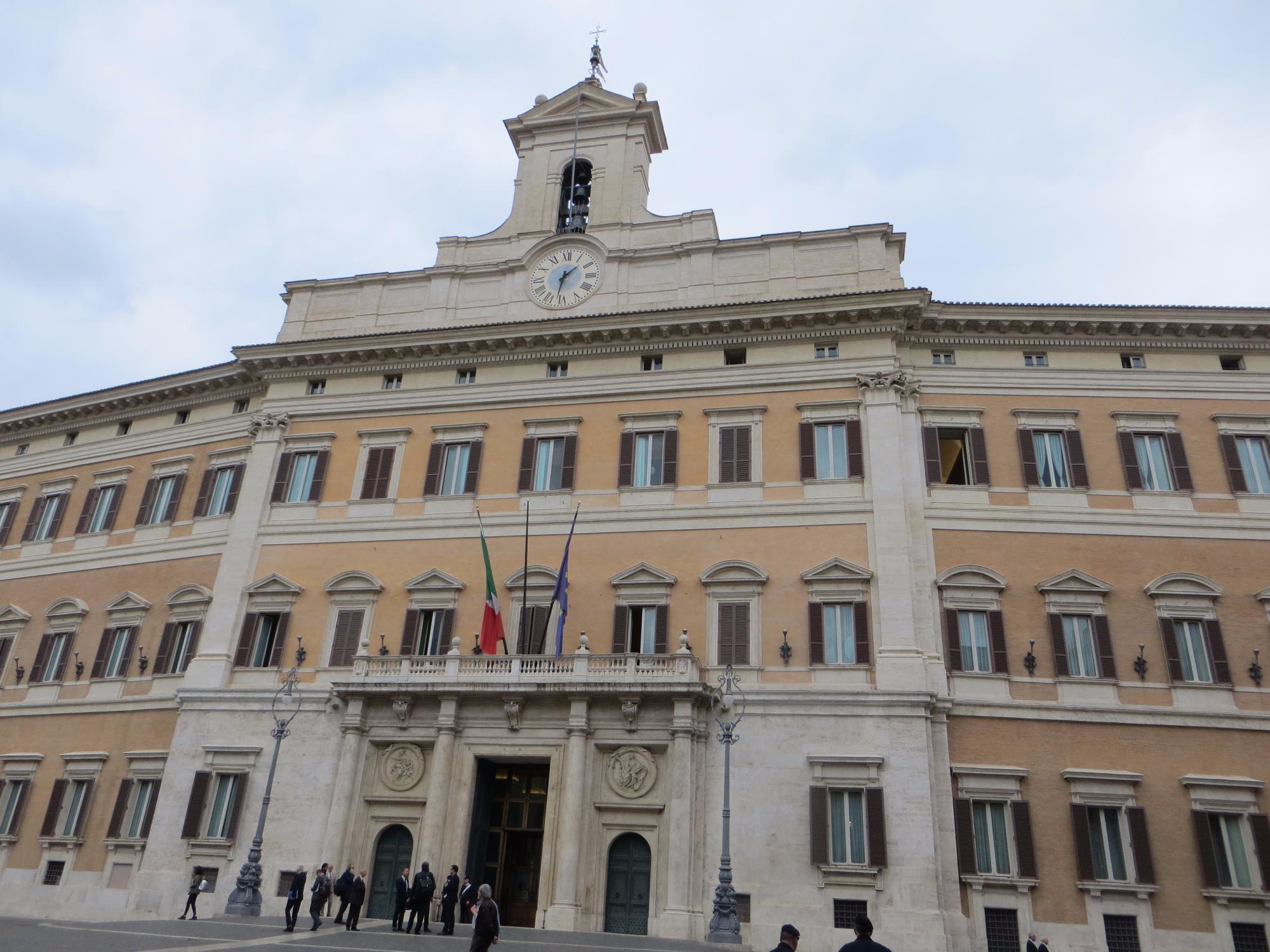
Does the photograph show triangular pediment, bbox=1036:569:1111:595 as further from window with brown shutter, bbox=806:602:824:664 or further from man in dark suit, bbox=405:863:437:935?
man in dark suit, bbox=405:863:437:935

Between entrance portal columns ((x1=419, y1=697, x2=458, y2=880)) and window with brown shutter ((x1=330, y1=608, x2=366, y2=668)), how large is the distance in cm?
376

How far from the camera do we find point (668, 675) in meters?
22.5

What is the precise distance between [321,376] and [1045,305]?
70.8ft

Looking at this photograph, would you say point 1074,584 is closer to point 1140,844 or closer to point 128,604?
point 1140,844

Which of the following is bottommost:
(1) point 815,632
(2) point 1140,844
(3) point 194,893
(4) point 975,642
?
A: (3) point 194,893

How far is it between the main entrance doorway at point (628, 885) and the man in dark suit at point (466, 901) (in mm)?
3117

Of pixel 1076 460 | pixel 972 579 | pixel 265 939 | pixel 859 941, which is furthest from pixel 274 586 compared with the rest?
pixel 859 941

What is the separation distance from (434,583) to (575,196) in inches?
555

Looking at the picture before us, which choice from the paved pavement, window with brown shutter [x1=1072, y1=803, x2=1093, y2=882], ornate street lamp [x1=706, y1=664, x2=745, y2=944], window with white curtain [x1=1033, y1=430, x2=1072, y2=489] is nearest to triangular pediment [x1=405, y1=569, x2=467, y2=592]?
ornate street lamp [x1=706, y1=664, x2=745, y2=944]

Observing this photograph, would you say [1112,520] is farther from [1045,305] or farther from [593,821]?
[593,821]

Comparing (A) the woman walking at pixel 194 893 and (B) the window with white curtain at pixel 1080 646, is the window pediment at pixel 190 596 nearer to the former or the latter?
(A) the woman walking at pixel 194 893

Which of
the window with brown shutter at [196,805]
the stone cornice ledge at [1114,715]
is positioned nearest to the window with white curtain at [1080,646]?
the stone cornice ledge at [1114,715]

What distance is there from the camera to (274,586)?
2739 cm

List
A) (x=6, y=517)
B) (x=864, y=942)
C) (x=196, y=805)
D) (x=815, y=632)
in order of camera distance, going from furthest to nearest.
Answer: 1. (x=6, y=517)
2. (x=196, y=805)
3. (x=815, y=632)
4. (x=864, y=942)
